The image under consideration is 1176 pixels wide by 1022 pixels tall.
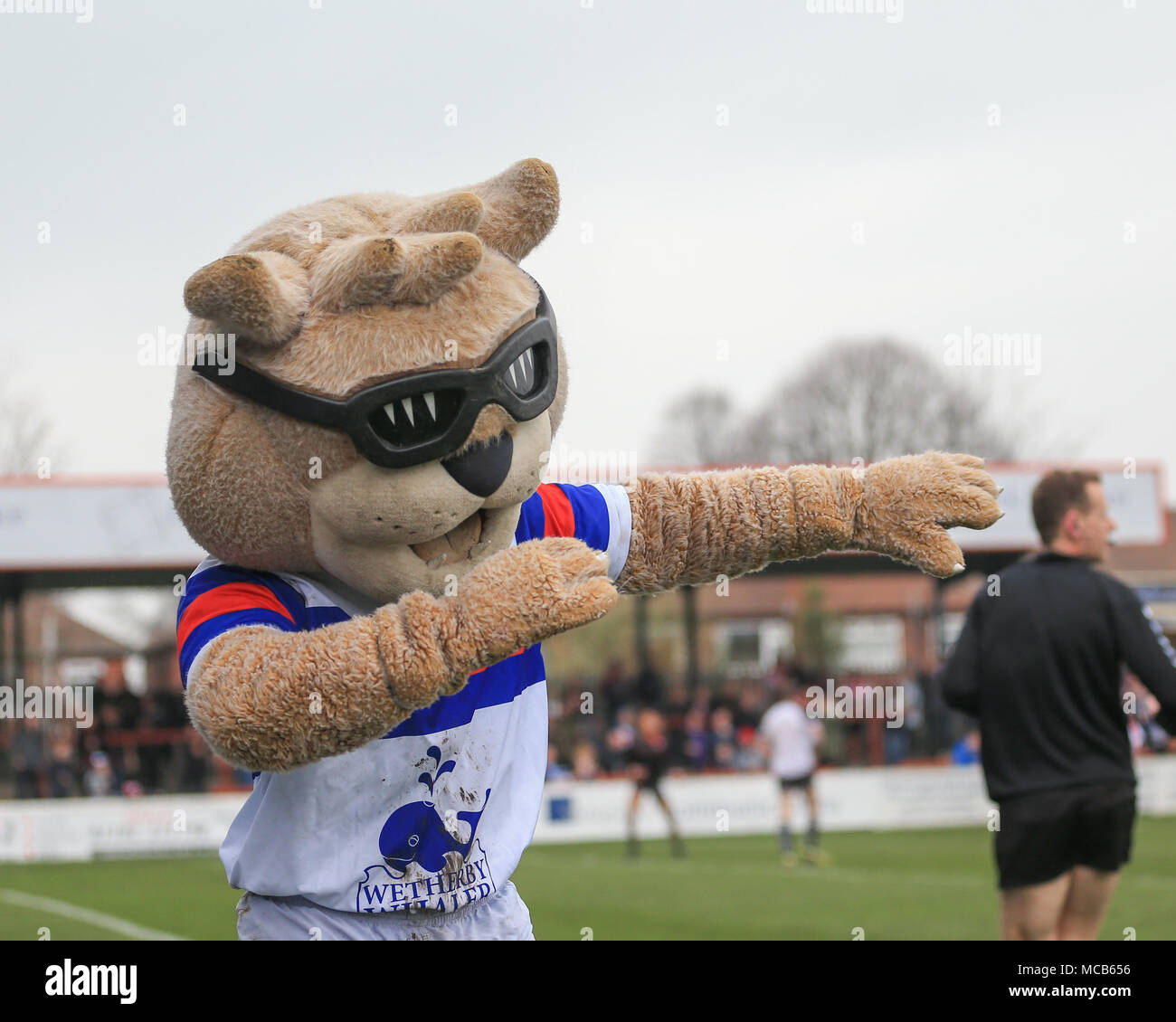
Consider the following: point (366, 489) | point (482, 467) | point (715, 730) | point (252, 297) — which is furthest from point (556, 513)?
point (715, 730)

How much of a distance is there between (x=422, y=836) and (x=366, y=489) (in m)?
0.68

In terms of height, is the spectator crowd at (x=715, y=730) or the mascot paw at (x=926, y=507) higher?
→ the mascot paw at (x=926, y=507)

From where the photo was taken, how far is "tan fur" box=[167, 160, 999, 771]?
239 centimetres

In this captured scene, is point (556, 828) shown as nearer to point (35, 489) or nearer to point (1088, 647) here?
point (35, 489)

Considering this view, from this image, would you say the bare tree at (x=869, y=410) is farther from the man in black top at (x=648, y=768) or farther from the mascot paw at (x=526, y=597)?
the mascot paw at (x=526, y=597)

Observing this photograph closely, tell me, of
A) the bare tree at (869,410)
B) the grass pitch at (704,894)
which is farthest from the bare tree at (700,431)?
the grass pitch at (704,894)

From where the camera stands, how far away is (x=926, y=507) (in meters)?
3.00

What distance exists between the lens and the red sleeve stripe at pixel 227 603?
2613 mm

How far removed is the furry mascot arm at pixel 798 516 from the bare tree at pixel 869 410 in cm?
2935

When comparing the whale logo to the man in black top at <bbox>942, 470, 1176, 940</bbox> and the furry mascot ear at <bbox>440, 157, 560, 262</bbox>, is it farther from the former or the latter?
the man in black top at <bbox>942, 470, 1176, 940</bbox>

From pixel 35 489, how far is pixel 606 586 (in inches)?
640

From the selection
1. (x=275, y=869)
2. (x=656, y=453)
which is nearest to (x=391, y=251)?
(x=275, y=869)

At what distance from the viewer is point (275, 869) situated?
2.69 m

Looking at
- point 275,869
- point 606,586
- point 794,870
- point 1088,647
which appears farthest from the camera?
point 794,870
